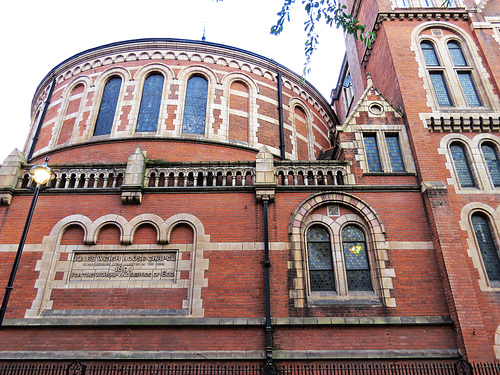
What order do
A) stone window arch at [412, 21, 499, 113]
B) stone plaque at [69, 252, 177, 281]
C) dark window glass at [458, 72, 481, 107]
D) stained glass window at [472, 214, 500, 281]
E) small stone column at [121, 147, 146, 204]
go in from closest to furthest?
stone plaque at [69, 252, 177, 281]
stained glass window at [472, 214, 500, 281]
small stone column at [121, 147, 146, 204]
stone window arch at [412, 21, 499, 113]
dark window glass at [458, 72, 481, 107]

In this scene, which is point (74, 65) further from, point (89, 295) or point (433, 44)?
point (433, 44)

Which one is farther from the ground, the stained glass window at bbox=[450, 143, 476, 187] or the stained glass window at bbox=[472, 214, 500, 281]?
the stained glass window at bbox=[450, 143, 476, 187]

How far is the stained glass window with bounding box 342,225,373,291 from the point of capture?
1113 cm

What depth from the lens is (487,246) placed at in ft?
38.0

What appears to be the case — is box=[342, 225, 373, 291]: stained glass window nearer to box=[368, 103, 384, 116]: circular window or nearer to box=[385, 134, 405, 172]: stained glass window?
box=[385, 134, 405, 172]: stained glass window

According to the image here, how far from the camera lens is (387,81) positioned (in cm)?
1590

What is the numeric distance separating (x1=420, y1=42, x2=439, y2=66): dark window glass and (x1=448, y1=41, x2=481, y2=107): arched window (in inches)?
27.3

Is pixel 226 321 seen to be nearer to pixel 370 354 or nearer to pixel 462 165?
pixel 370 354

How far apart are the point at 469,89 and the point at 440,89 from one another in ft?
3.96

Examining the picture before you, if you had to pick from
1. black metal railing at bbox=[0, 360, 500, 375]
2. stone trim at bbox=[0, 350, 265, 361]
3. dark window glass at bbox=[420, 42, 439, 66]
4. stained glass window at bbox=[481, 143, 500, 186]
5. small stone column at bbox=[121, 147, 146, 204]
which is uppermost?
dark window glass at bbox=[420, 42, 439, 66]

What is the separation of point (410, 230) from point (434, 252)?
37.3 inches

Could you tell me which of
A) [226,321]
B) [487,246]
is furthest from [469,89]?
[226,321]

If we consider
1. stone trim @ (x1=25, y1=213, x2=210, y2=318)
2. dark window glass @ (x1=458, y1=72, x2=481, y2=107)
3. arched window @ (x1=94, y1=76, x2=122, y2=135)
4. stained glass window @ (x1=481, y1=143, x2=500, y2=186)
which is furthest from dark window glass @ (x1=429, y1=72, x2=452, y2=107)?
arched window @ (x1=94, y1=76, x2=122, y2=135)

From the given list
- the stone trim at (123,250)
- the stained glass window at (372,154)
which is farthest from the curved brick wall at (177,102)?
the stained glass window at (372,154)
